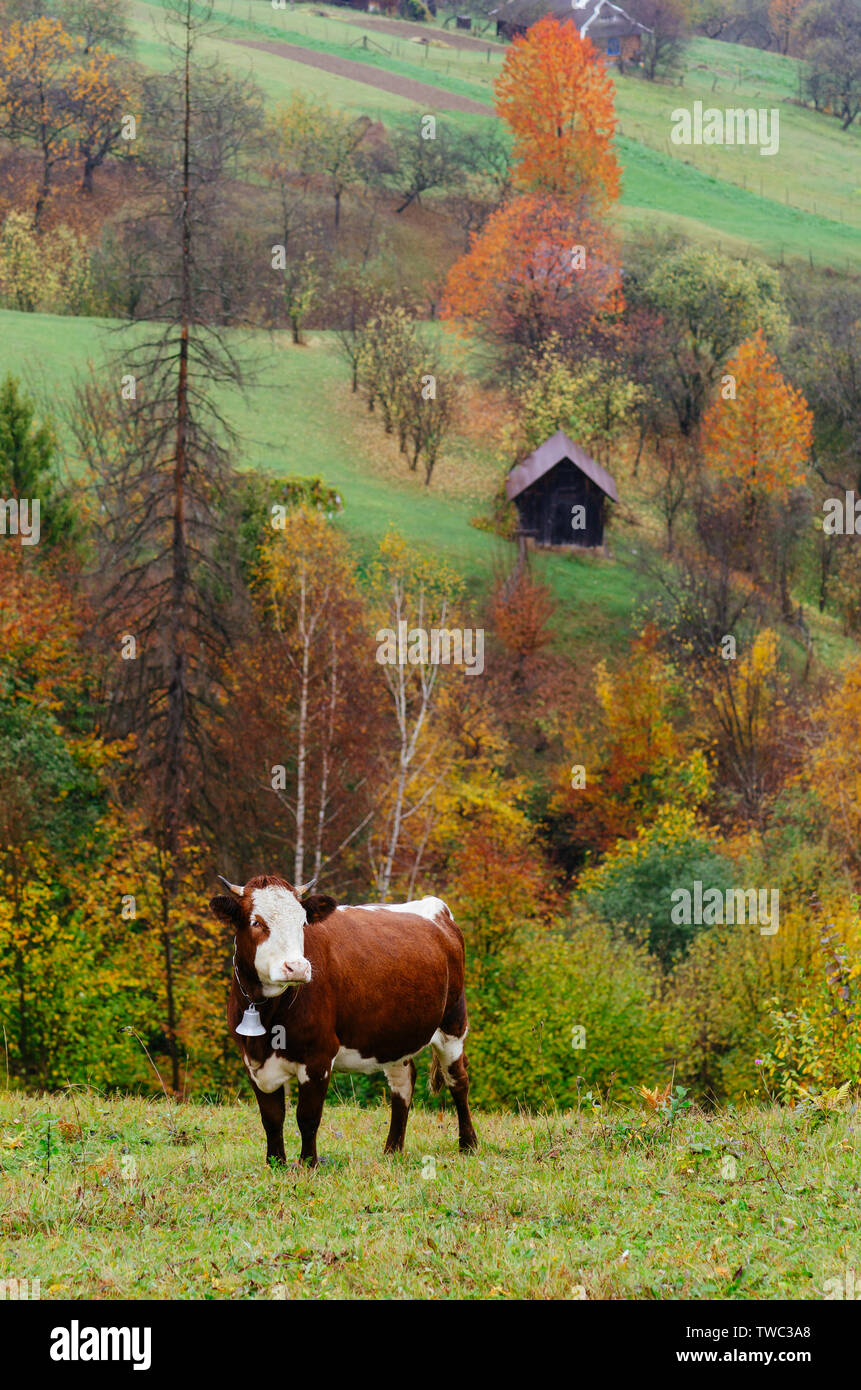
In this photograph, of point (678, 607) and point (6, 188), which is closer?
point (678, 607)

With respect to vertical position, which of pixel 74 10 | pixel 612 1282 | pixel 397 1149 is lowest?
pixel 397 1149

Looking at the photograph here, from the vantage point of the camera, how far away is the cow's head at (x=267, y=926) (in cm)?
1071

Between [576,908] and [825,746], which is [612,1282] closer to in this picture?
[576,908]

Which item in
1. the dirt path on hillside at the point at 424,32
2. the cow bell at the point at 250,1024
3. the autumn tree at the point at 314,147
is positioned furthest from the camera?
the dirt path on hillside at the point at 424,32

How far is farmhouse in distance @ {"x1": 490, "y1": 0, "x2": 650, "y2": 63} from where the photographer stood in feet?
401

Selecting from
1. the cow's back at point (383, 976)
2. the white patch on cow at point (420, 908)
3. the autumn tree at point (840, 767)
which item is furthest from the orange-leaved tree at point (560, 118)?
the cow's back at point (383, 976)

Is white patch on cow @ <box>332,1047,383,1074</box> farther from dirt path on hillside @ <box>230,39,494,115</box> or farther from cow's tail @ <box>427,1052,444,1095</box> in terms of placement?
dirt path on hillside @ <box>230,39,494,115</box>

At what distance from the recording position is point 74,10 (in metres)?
102

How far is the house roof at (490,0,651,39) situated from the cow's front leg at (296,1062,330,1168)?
125 m

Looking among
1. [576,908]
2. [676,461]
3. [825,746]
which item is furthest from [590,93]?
[576,908]

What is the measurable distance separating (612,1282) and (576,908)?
33955mm

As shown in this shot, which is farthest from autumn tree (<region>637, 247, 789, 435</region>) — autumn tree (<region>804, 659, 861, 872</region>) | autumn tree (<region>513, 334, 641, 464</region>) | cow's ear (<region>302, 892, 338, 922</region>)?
cow's ear (<region>302, 892, 338, 922</region>)

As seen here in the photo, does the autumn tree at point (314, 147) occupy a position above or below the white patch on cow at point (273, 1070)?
above

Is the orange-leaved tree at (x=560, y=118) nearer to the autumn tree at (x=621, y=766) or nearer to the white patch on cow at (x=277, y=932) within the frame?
the autumn tree at (x=621, y=766)
